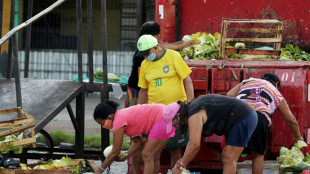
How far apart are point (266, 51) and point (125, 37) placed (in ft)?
36.6

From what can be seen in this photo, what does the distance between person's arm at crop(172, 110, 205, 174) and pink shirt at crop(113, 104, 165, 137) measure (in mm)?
976

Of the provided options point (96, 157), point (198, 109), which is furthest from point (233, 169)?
point (96, 157)

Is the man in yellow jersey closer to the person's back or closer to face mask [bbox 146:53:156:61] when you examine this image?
face mask [bbox 146:53:156:61]

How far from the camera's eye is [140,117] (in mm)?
7156

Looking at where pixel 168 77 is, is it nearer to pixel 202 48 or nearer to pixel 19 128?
pixel 202 48

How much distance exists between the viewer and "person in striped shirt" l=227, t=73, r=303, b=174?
713 cm

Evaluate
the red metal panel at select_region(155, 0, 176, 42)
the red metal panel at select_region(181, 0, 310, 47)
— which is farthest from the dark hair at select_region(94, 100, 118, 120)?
the red metal panel at select_region(181, 0, 310, 47)

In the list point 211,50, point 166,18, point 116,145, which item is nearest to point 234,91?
point 116,145

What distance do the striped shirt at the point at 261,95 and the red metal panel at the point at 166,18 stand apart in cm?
271

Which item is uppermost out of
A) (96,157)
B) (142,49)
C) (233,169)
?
(142,49)

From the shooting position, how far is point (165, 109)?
6930mm

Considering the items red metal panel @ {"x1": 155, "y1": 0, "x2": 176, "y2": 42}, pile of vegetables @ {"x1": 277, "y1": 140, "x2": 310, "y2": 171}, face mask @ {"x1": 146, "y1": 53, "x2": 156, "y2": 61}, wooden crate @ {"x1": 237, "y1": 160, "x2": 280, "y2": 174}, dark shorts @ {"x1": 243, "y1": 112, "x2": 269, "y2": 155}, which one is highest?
red metal panel @ {"x1": 155, "y1": 0, "x2": 176, "y2": 42}

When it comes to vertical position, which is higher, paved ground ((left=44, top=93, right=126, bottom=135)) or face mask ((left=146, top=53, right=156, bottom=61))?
face mask ((left=146, top=53, right=156, bottom=61))

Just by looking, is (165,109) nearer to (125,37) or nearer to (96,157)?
(96,157)
